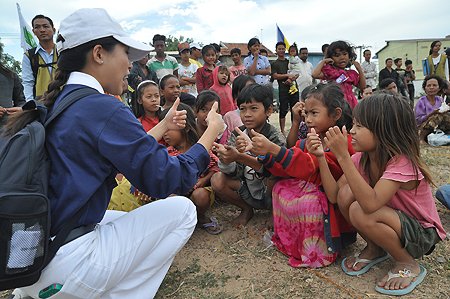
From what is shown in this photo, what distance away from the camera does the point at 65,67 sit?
1893 millimetres

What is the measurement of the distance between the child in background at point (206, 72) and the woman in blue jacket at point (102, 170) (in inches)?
169

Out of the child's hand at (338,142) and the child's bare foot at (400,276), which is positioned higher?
the child's hand at (338,142)

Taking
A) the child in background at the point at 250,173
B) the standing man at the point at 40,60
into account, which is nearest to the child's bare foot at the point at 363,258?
the child in background at the point at 250,173

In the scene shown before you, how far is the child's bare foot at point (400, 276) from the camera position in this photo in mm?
2160

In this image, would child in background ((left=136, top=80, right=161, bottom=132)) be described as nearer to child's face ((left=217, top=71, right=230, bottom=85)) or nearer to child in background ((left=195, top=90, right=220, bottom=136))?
child in background ((left=195, top=90, right=220, bottom=136))

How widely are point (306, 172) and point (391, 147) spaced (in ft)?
1.88

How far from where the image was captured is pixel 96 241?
6.03ft

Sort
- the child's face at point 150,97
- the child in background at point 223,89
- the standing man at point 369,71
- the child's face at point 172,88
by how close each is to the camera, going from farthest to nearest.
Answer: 1. the standing man at point 369,71
2. the child in background at point 223,89
3. the child's face at point 172,88
4. the child's face at point 150,97

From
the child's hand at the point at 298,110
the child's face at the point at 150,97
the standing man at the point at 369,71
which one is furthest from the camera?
the standing man at the point at 369,71

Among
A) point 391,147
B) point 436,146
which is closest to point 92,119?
point 391,147

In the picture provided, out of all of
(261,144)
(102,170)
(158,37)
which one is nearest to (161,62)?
(158,37)

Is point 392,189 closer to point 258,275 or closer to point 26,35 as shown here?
point 258,275

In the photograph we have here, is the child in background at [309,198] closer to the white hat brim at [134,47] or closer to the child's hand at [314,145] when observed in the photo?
the child's hand at [314,145]

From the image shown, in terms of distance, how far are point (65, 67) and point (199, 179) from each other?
178cm
